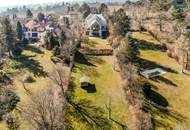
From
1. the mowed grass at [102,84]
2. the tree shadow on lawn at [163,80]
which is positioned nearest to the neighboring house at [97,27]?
the mowed grass at [102,84]

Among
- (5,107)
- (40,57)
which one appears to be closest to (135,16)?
(40,57)

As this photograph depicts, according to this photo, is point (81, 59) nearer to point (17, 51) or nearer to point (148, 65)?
point (148, 65)

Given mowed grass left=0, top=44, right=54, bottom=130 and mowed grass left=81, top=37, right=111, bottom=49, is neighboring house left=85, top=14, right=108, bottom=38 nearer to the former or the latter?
mowed grass left=81, top=37, right=111, bottom=49

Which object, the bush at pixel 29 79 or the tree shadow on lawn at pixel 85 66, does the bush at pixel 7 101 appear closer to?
the bush at pixel 29 79

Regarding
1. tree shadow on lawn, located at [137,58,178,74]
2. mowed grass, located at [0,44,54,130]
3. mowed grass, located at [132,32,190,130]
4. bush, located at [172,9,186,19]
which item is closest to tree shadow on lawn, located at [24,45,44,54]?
mowed grass, located at [0,44,54,130]

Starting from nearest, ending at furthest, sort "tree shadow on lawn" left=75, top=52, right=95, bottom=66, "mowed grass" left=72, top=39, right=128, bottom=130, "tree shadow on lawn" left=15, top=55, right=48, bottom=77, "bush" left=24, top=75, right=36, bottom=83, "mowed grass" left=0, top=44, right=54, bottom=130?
1. "mowed grass" left=72, top=39, right=128, bottom=130
2. "mowed grass" left=0, top=44, right=54, bottom=130
3. "bush" left=24, top=75, right=36, bottom=83
4. "tree shadow on lawn" left=15, top=55, right=48, bottom=77
5. "tree shadow on lawn" left=75, top=52, right=95, bottom=66

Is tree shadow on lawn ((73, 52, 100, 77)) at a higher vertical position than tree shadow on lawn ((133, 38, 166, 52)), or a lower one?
lower

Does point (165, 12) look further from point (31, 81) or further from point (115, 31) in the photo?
point (31, 81)

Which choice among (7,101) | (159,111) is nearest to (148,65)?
(159,111)
